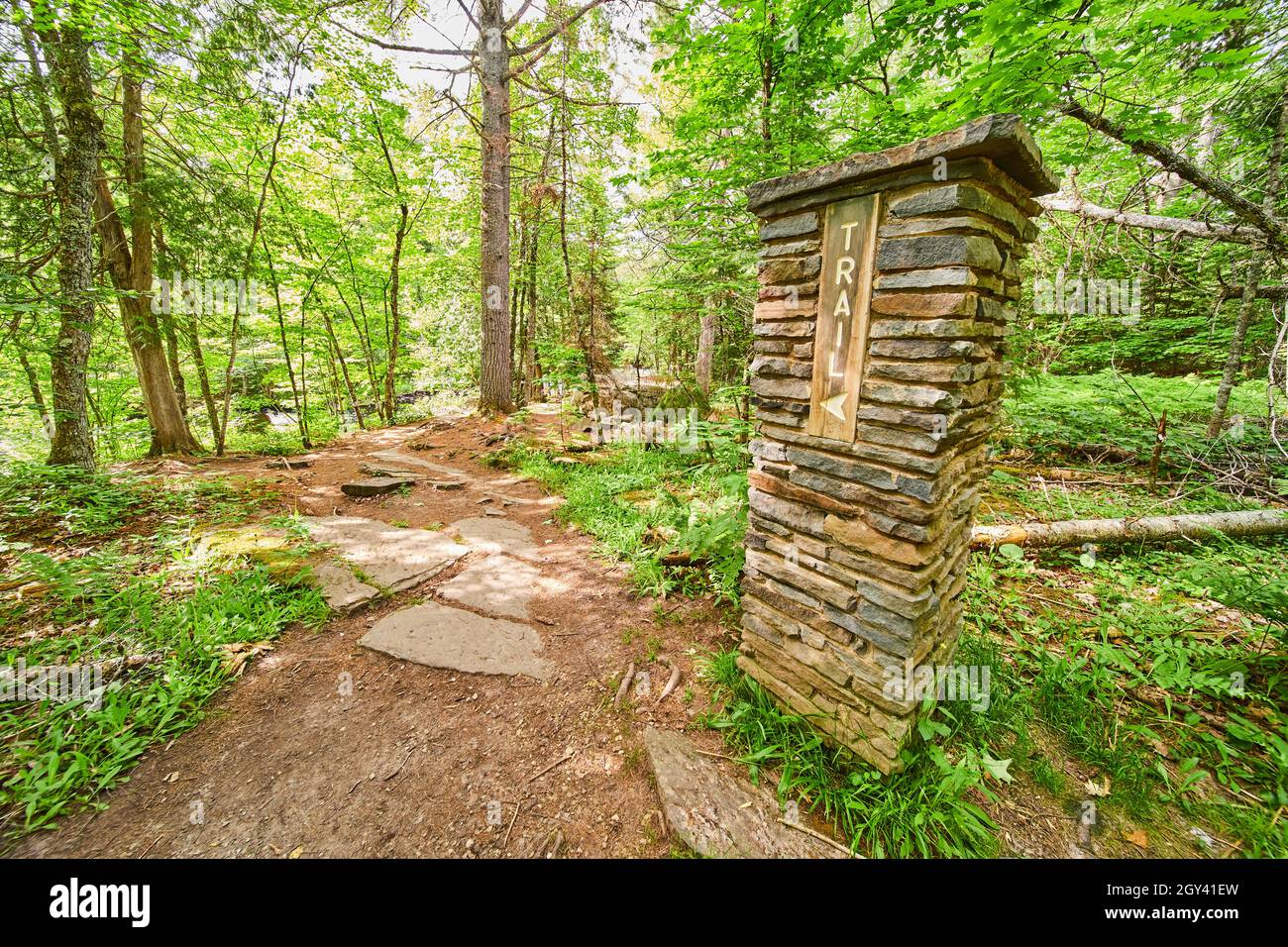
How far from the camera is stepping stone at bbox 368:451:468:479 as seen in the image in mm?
6769

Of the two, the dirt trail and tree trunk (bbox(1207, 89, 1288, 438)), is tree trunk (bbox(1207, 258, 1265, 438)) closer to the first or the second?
tree trunk (bbox(1207, 89, 1288, 438))

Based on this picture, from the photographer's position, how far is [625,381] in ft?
39.6

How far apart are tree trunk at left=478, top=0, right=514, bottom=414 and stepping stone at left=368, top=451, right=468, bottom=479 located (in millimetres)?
2489

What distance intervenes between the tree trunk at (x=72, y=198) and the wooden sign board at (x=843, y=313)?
7.09 m

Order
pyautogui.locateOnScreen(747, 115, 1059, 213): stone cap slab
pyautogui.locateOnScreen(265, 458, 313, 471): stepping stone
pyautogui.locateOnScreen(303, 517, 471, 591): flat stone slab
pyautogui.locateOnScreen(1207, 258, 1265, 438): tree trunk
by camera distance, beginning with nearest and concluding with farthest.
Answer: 1. pyautogui.locateOnScreen(747, 115, 1059, 213): stone cap slab
2. pyautogui.locateOnScreen(303, 517, 471, 591): flat stone slab
3. pyautogui.locateOnScreen(1207, 258, 1265, 438): tree trunk
4. pyautogui.locateOnScreen(265, 458, 313, 471): stepping stone

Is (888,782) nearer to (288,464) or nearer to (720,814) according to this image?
(720,814)

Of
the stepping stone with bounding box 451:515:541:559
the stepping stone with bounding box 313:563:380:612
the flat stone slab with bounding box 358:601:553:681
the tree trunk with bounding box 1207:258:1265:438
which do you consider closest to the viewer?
the flat stone slab with bounding box 358:601:553:681

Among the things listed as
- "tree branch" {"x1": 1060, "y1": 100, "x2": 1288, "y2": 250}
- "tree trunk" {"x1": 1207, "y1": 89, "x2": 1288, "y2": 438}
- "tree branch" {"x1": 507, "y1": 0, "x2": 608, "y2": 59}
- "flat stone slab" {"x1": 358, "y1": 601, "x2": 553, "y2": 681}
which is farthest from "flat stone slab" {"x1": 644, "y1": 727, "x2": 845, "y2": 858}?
"tree branch" {"x1": 507, "y1": 0, "x2": 608, "y2": 59}

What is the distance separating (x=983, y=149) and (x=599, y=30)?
9399 mm

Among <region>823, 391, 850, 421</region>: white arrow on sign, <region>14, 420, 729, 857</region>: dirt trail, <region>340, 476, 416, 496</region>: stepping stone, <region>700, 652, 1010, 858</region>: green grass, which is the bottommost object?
<region>14, 420, 729, 857</region>: dirt trail

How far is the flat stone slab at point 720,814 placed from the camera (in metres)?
1.87

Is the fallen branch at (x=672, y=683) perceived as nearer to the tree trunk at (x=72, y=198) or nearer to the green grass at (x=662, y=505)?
the green grass at (x=662, y=505)

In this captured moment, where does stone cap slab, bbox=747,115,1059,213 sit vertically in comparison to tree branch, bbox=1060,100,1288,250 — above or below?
below

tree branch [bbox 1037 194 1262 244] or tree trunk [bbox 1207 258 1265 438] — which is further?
tree trunk [bbox 1207 258 1265 438]
